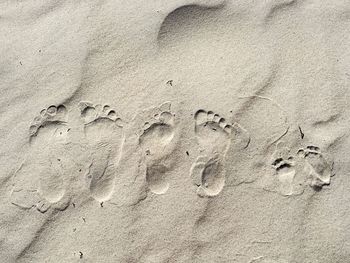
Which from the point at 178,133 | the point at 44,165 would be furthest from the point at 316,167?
the point at 44,165

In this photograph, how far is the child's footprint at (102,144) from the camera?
5.71ft

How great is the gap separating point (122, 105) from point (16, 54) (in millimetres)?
572

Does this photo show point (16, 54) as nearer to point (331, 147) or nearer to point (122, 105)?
point (122, 105)

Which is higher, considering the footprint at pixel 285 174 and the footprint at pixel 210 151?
the footprint at pixel 210 151

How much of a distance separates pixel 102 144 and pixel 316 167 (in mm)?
919

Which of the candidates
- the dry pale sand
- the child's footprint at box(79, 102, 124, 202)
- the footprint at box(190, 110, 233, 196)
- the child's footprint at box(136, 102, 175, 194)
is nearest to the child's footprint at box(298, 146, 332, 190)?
the dry pale sand

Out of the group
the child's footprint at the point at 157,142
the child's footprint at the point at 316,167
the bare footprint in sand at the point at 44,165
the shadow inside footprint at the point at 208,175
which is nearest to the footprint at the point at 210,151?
the shadow inside footprint at the point at 208,175

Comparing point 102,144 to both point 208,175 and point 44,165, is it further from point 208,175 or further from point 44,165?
point 208,175

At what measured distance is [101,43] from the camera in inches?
73.2

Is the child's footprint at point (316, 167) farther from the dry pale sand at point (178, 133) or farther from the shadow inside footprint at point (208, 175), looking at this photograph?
the shadow inside footprint at point (208, 175)

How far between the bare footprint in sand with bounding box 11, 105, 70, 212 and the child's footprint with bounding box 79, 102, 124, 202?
107 millimetres

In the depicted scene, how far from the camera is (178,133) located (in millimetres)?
1757

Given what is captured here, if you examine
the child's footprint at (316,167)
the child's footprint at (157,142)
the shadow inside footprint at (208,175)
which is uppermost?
the child's footprint at (157,142)

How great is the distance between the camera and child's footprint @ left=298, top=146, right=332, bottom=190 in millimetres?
1664
